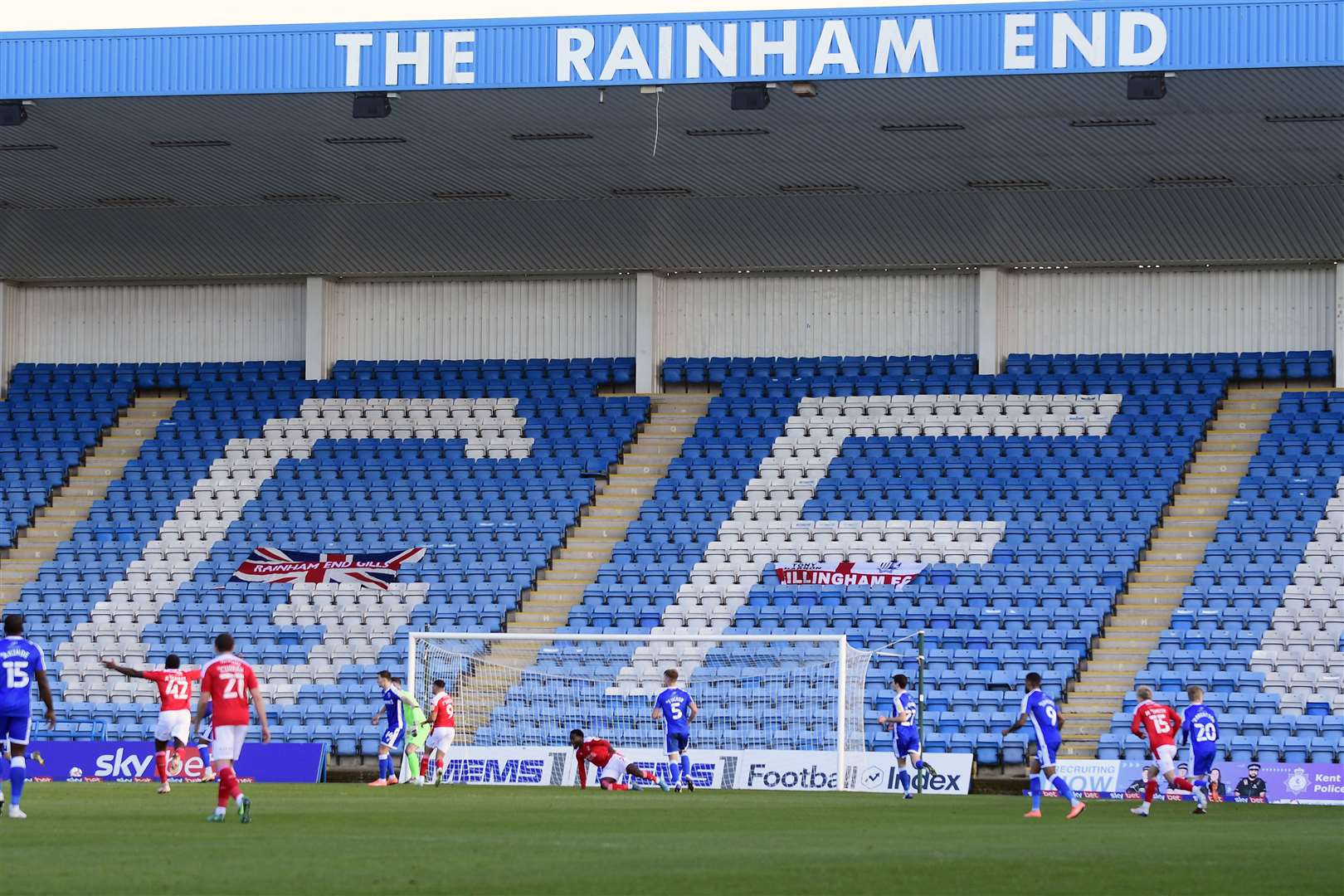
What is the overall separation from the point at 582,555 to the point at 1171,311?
11.6m

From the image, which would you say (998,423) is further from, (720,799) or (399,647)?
(720,799)

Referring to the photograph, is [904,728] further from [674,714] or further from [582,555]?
[582,555]

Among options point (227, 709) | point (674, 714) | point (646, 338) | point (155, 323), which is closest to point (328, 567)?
point (646, 338)

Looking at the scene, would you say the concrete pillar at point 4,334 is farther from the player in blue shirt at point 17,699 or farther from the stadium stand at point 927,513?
the player in blue shirt at point 17,699

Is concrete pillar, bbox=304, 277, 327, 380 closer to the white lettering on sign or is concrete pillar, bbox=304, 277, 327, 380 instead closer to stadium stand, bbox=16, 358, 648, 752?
stadium stand, bbox=16, 358, 648, 752

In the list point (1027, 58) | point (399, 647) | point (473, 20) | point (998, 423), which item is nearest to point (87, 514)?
point (399, 647)

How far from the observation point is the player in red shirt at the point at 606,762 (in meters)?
27.0

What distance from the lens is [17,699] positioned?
723 inches

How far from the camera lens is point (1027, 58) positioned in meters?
27.9

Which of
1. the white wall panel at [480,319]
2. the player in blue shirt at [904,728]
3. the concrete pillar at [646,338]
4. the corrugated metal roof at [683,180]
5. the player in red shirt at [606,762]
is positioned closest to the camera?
the player in blue shirt at [904,728]

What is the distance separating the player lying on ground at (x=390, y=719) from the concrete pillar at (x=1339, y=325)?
58.2 feet

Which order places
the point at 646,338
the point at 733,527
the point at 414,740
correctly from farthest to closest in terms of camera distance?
the point at 646,338, the point at 733,527, the point at 414,740

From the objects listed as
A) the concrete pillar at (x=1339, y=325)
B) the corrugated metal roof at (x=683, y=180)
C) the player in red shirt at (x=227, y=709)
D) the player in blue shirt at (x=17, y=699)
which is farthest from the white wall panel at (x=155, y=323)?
the player in red shirt at (x=227, y=709)

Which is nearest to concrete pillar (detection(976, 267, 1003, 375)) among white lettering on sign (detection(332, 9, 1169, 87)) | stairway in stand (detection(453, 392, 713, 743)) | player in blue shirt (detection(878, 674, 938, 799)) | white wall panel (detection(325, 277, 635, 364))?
stairway in stand (detection(453, 392, 713, 743))
